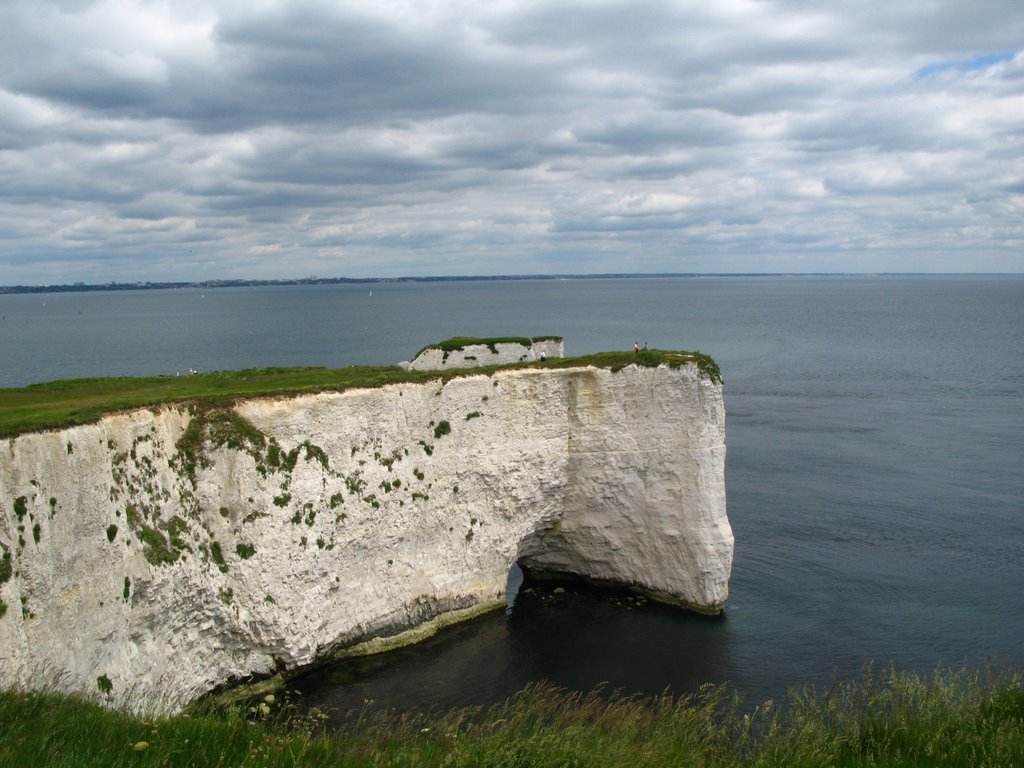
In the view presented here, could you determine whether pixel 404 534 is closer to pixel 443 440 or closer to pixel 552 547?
pixel 443 440

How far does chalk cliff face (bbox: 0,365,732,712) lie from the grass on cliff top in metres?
0.37

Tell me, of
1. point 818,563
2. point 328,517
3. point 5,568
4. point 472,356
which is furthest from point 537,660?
point 5,568

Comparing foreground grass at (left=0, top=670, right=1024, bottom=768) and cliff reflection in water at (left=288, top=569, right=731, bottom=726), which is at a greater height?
foreground grass at (left=0, top=670, right=1024, bottom=768)

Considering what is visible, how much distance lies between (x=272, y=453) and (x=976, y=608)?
22401 millimetres

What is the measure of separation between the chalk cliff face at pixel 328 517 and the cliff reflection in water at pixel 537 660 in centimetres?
91

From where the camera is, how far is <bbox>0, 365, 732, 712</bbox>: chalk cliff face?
52.0 feet

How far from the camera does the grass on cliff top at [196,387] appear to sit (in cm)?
1728

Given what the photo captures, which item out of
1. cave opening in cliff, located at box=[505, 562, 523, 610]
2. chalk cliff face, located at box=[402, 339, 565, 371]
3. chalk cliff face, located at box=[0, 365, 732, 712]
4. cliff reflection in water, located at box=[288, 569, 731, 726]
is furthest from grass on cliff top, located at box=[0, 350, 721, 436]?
cave opening in cliff, located at box=[505, 562, 523, 610]

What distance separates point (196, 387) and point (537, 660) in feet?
41.3

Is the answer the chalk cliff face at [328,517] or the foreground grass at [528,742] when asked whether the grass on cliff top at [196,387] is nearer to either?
the chalk cliff face at [328,517]

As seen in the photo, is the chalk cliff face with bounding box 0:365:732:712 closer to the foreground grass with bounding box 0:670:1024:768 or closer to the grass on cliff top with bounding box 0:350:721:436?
the grass on cliff top with bounding box 0:350:721:436

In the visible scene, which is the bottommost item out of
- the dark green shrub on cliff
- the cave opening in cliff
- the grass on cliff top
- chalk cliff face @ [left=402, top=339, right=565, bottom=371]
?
the cave opening in cliff

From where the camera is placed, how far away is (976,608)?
25672 mm

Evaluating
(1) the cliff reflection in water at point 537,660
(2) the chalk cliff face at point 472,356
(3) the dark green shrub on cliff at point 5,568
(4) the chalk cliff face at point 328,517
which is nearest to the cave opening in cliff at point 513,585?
(1) the cliff reflection in water at point 537,660
